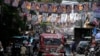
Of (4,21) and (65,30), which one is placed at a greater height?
(4,21)

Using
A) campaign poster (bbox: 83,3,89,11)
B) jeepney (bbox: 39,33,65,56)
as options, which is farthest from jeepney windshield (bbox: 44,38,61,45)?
campaign poster (bbox: 83,3,89,11)

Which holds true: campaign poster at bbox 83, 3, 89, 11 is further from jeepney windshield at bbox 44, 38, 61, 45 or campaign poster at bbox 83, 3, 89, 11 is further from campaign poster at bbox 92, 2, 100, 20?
jeepney windshield at bbox 44, 38, 61, 45

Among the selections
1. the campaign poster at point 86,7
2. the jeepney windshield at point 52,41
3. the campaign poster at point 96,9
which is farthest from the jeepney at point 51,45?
the campaign poster at point 96,9

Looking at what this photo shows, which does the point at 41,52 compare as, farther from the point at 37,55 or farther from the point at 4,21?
the point at 4,21

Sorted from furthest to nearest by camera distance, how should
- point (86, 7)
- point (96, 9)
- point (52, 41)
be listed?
1. point (96, 9)
2. point (86, 7)
3. point (52, 41)

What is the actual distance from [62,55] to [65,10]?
18.0ft

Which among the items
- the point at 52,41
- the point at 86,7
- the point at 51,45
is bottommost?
the point at 51,45

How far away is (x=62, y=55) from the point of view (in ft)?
108

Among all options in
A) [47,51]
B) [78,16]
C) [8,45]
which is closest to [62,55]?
[47,51]

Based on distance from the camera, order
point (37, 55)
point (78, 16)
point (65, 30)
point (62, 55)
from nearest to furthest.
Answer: point (62, 55), point (37, 55), point (78, 16), point (65, 30)

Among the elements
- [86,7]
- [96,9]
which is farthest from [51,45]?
[96,9]

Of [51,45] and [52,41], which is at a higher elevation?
[52,41]

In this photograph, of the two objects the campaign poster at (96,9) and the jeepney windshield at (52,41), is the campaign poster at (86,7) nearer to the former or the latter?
the campaign poster at (96,9)

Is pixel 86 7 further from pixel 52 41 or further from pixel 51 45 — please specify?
pixel 51 45
